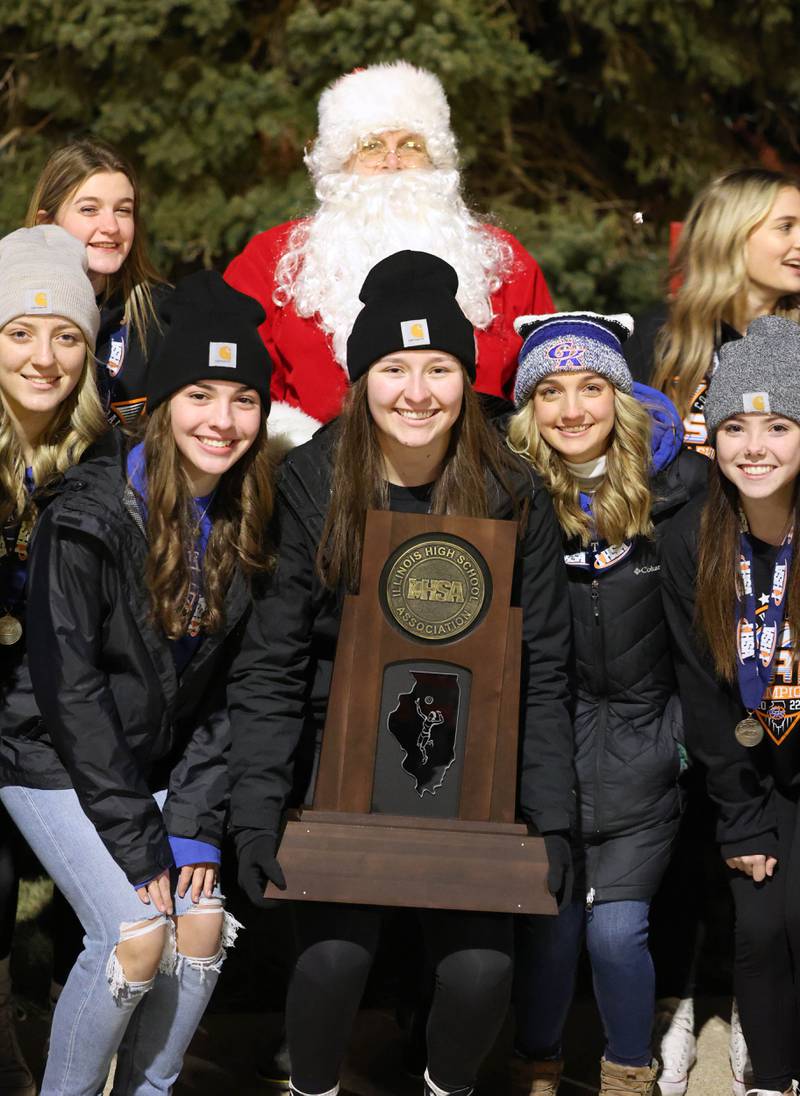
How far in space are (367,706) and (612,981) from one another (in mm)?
1063

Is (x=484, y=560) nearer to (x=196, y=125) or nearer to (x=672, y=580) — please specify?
(x=672, y=580)

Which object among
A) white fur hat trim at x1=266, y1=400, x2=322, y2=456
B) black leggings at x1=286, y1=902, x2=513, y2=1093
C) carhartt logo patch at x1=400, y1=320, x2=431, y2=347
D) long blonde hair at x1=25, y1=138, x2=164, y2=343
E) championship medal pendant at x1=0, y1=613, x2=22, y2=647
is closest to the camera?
black leggings at x1=286, y1=902, x2=513, y2=1093

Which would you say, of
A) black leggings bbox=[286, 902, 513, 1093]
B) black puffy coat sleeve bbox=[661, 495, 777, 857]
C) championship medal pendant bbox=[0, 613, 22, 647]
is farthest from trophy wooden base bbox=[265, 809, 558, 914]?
championship medal pendant bbox=[0, 613, 22, 647]

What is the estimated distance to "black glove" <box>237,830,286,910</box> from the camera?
3.22 m

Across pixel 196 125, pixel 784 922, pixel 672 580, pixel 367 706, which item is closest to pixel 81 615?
pixel 367 706

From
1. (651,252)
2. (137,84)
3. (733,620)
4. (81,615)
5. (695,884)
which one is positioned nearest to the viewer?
(81,615)

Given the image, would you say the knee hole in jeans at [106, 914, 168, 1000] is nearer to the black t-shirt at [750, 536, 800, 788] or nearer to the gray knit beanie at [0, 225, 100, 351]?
the gray knit beanie at [0, 225, 100, 351]

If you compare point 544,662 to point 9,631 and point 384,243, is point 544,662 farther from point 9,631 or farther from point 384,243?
point 384,243

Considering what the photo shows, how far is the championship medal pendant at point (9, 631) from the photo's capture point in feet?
11.6

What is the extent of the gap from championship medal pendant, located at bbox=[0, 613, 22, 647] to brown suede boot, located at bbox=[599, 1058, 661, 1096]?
188 cm

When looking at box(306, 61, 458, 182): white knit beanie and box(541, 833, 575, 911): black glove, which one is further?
box(306, 61, 458, 182): white knit beanie

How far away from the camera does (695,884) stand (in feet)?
14.2

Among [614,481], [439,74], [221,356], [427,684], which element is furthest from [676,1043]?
[439,74]

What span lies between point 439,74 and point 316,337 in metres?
2.16
